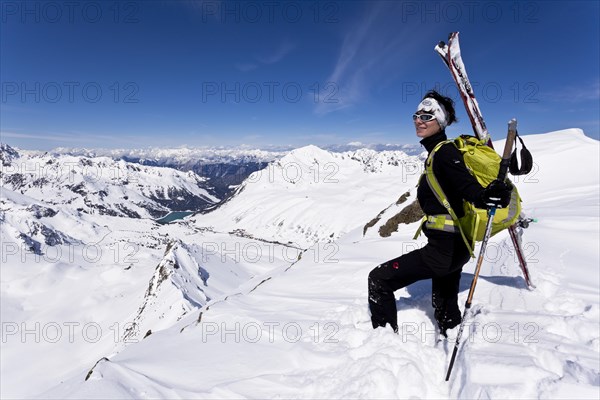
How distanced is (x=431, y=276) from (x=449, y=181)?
1711mm

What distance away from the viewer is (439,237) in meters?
5.00

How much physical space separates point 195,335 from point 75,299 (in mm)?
155652

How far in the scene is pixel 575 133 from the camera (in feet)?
89.9

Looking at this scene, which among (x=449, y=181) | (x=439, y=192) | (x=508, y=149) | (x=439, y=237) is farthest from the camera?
(x=439, y=237)

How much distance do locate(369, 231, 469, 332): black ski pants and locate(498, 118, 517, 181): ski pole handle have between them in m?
1.16

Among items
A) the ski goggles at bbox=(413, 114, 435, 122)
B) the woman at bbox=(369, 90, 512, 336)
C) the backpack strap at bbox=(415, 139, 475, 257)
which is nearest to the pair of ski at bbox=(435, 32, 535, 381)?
the woman at bbox=(369, 90, 512, 336)

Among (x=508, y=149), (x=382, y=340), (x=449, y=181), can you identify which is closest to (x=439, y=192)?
(x=449, y=181)

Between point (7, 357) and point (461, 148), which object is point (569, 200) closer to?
point (461, 148)

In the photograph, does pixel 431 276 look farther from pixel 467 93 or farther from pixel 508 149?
pixel 467 93

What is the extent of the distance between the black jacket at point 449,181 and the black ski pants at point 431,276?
46cm

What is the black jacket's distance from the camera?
431cm

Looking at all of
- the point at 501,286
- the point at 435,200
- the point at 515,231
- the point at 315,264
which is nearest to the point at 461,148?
the point at 435,200

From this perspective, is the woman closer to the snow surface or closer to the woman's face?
the woman's face

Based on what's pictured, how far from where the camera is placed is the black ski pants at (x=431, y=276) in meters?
5.01
